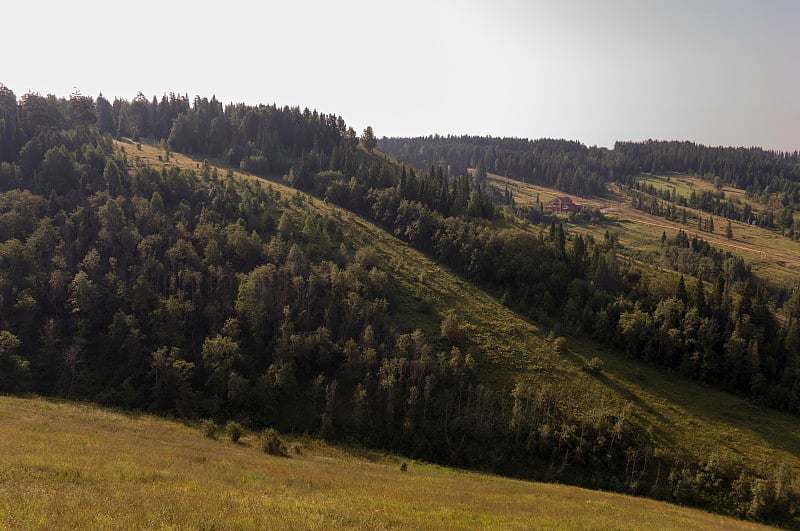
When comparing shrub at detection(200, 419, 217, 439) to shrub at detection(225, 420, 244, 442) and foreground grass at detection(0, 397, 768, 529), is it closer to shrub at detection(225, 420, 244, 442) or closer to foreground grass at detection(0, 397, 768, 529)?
foreground grass at detection(0, 397, 768, 529)

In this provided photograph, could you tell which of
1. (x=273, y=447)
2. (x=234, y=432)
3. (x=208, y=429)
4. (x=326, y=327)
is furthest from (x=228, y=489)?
(x=326, y=327)

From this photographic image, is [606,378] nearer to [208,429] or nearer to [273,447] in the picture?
[273,447]

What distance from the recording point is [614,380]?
6938 centimetres

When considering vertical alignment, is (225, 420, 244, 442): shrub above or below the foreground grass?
below

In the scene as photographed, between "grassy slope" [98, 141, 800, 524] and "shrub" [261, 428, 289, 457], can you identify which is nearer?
"shrub" [261, 428, 289, 457]

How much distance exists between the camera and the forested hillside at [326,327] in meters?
56.8

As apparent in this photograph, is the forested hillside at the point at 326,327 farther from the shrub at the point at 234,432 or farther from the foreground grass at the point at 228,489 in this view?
the foreground grass at the point at 228,489

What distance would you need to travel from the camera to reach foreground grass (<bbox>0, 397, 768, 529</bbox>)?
21.0m

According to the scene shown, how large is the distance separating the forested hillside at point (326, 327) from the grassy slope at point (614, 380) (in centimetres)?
240

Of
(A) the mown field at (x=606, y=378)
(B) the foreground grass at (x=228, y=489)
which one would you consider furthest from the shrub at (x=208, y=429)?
(A) the mown field at (x=606, y=378)

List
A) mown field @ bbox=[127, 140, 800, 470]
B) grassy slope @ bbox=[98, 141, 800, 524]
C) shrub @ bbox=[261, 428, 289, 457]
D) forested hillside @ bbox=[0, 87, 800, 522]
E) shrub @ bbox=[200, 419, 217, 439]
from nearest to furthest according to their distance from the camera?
shrub @ bbox=[261, 428, 289, 457] < shrub @ bbox=[200, 419, 217, 439] < forested hillside @ bbox=[0, 87, 800, 522] < grassy slope @ bbox=[98, 141, 800, 524] < mown field @ bbox=[127, 140, 800, 470]

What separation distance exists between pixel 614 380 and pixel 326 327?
166 feet

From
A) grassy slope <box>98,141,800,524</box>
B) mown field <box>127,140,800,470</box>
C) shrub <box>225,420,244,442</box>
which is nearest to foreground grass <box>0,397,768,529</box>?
shrub <box>225,420,244,442</box>

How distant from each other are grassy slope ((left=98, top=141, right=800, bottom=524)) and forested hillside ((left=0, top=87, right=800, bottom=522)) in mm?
2402
